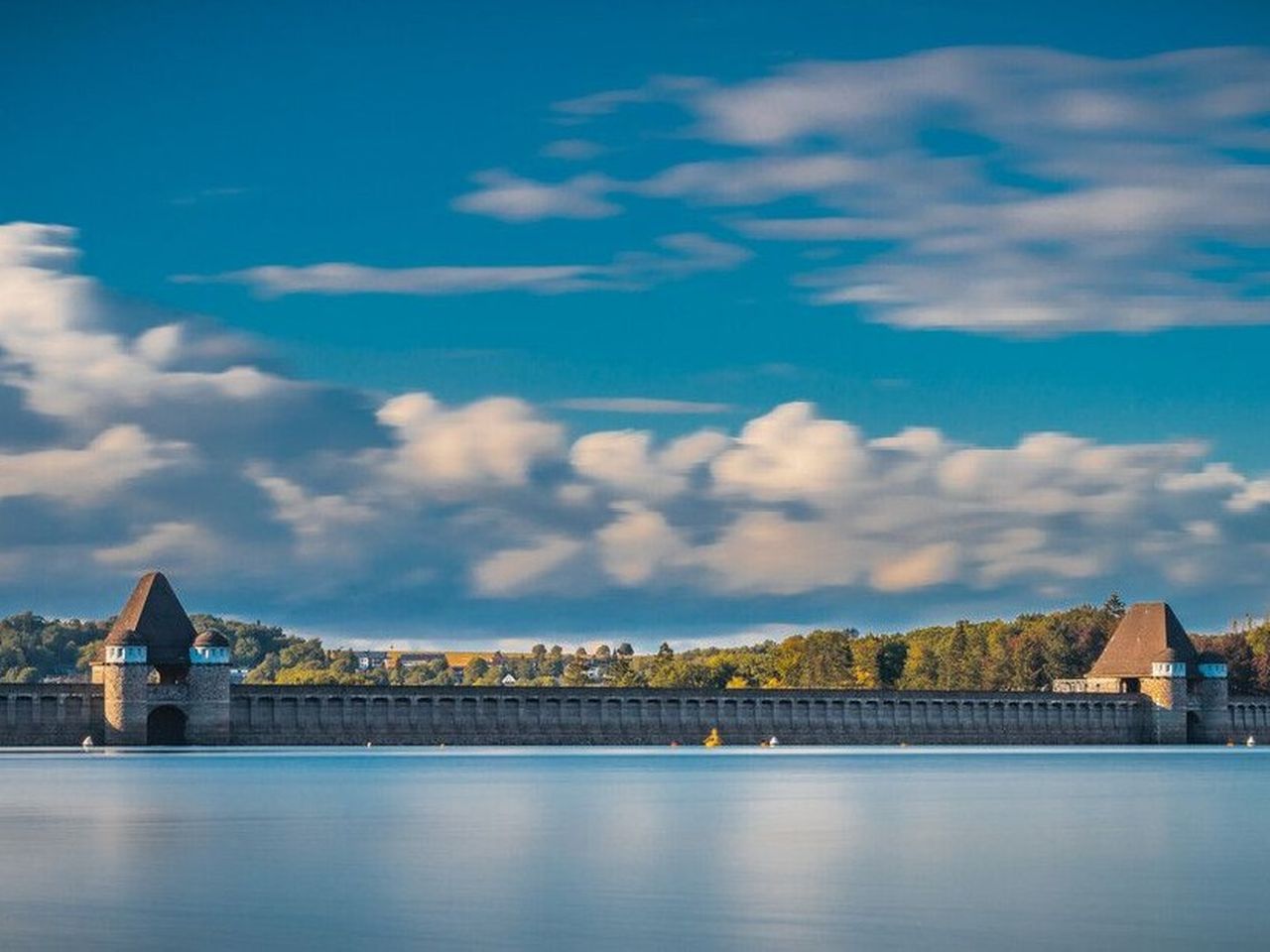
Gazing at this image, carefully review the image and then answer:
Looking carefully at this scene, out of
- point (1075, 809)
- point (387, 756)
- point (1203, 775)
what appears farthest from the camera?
point (387, 756)

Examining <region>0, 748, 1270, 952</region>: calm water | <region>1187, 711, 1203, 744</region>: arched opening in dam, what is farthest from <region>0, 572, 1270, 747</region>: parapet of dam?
<region>0, 748, 1270, 952</region>: calm water

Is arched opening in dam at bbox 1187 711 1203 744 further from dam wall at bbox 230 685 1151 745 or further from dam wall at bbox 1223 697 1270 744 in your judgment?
dam wall at bbox 230 685 1151 745

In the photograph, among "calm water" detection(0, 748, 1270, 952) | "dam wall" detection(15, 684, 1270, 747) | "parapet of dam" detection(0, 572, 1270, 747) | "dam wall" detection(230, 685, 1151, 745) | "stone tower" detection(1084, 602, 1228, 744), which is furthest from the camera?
"stone tower" detection(1084, 602, 1228, 744)

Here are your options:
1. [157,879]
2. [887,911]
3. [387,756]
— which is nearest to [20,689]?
[387,756]

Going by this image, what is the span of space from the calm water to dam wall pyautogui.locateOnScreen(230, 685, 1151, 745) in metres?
42.3

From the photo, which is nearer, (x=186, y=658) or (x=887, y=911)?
(x=887, y=911)

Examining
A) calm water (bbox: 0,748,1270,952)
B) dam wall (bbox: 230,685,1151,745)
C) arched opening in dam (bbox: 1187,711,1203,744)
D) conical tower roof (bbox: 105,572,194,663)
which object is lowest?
calm water (bbox: 0,748,1270,952)

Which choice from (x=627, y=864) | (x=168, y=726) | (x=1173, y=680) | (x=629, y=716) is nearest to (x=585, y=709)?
(x=629, y=716)

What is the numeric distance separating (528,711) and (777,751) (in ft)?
46.1

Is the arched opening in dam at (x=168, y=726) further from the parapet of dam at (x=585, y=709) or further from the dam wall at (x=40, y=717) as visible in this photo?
the dam wall at (x=40, y=717)

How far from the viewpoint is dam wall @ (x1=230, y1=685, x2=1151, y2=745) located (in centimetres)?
10731

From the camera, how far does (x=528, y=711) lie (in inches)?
4491

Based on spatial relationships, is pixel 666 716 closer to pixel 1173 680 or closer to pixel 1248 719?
pixel 1173 680

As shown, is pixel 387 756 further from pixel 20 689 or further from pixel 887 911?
pixel 887 911
